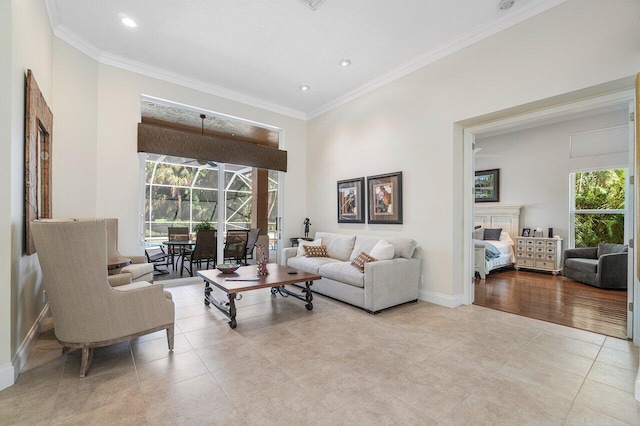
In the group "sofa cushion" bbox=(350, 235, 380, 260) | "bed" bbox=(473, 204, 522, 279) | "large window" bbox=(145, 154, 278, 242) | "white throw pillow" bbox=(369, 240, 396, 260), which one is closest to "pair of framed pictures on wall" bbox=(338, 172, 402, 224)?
"sofa cushion" bbox=(350, 235, 380, 260)

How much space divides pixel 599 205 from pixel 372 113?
529 cm

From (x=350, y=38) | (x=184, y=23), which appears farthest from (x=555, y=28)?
(x=184, y=23)

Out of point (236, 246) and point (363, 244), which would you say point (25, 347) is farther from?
point (363, 244)

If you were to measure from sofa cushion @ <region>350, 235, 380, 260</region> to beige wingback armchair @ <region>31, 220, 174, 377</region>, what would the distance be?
3123 mm

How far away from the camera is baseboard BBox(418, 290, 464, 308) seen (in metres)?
3.88

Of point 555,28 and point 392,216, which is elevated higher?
point 555,28

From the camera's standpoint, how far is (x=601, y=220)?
5.93 metres

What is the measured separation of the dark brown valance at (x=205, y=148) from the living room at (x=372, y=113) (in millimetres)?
243

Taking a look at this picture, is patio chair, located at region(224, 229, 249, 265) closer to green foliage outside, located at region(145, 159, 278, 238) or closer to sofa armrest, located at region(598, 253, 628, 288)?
green foliage outside, located at region(145, 159, 278, 238)

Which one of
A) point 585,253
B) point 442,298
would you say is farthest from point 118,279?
point 585,253

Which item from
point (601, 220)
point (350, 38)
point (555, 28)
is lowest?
point (601, 220)

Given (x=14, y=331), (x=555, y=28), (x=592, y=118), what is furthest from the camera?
(x=592, y=118)

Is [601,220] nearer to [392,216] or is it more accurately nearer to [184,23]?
[392,216]

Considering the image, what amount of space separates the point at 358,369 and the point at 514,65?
3698mm
